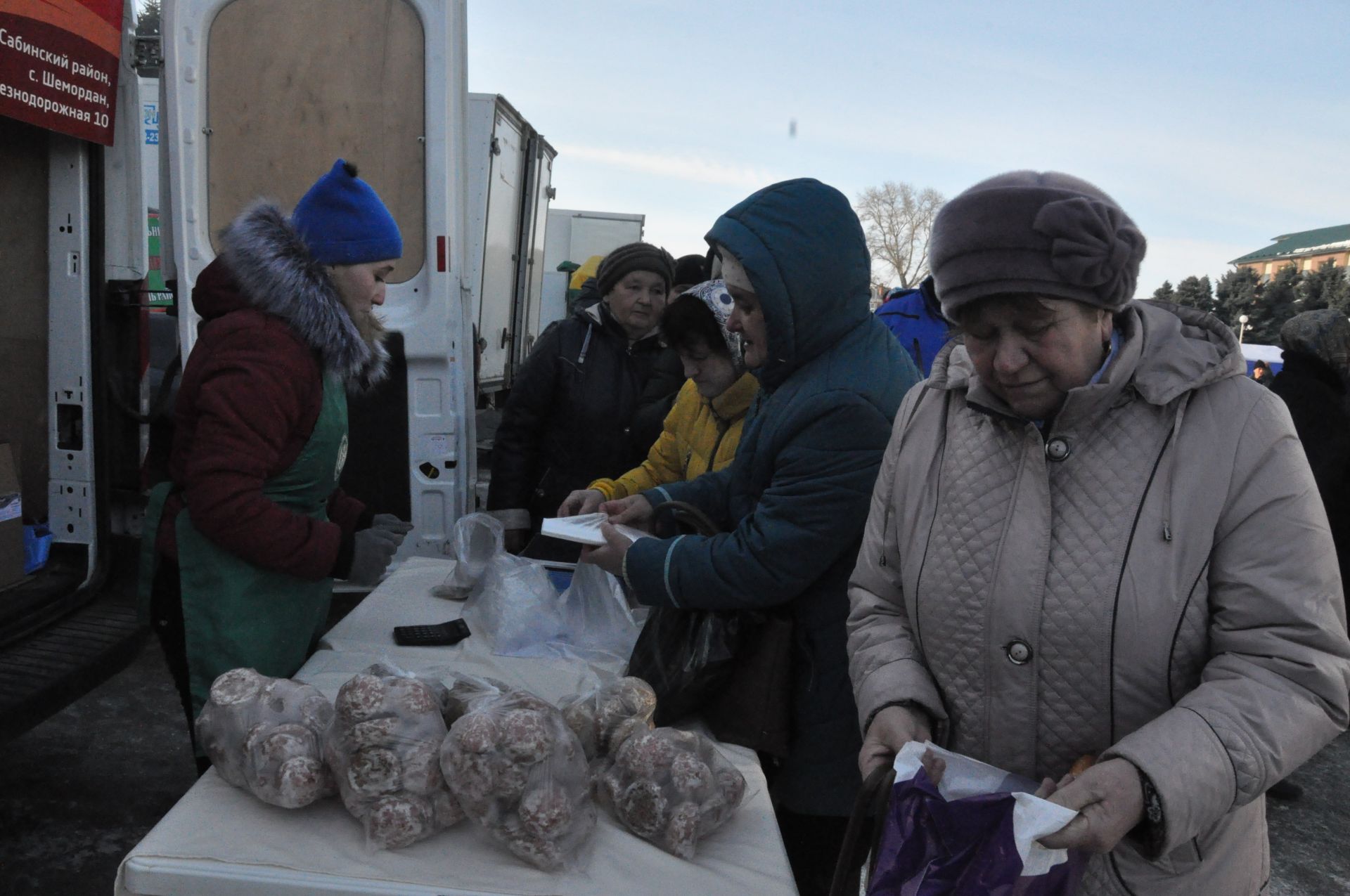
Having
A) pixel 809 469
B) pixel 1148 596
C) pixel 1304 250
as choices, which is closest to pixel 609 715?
pixel 809 469

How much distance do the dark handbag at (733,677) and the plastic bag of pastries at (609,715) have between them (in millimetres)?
110

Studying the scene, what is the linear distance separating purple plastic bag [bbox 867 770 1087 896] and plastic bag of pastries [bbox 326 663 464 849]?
2.05 feet

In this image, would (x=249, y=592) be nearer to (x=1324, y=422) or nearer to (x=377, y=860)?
(x=377, y=860)

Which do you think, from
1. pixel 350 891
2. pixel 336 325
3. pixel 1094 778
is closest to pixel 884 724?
pixel 1094 778

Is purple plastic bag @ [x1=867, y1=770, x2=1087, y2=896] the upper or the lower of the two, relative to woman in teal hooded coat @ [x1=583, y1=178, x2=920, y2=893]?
lower

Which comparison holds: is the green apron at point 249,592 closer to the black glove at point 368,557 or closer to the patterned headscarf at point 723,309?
the black glove at point 368,557

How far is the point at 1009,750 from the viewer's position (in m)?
1.37

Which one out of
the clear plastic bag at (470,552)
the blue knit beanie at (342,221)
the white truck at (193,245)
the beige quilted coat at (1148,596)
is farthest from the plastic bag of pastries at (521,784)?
the white truck at (193,245)

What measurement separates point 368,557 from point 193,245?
2.39 meters

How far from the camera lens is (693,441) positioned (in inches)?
112

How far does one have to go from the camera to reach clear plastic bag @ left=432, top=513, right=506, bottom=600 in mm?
2588

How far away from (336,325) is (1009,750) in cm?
162

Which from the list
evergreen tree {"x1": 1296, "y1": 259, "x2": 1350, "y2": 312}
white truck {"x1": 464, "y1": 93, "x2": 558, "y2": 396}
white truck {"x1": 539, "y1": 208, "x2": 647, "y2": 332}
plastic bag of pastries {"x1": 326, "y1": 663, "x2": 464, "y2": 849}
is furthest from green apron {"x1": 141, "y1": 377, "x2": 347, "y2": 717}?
evergreen tree {"x1": 1296, "y1": 259, "x2": 1350, "y2": 312}

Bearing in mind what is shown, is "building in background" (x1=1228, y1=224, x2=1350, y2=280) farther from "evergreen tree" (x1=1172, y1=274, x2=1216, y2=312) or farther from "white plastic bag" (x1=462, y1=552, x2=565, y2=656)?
"white plastic bag" (x1=462, y1=552, x2=565, y2=656)
